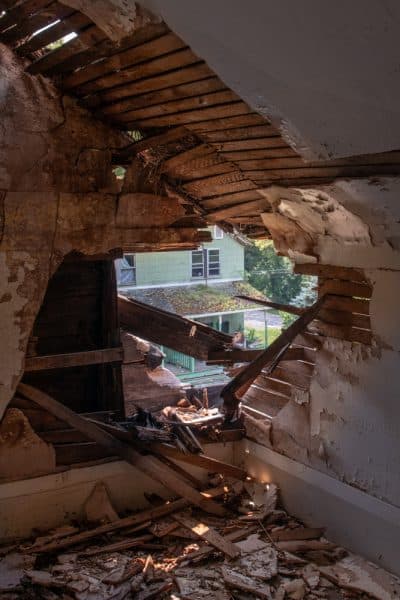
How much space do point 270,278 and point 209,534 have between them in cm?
1323

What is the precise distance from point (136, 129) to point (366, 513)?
352cm

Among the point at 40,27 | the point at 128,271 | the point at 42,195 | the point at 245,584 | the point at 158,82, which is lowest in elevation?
the point at 245,584

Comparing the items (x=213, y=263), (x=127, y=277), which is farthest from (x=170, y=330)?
(x=213, y=263)

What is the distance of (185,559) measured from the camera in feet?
15.3

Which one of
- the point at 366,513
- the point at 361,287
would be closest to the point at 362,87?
the point at 361,287

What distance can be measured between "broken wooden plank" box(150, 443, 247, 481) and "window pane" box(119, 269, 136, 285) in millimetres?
7666

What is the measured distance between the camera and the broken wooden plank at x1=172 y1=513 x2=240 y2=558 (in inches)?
186

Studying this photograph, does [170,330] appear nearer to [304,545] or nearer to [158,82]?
[304,545]

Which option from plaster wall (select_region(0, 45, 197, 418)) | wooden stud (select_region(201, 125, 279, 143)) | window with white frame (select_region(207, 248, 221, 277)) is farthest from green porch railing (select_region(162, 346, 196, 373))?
wooden stud (select_region(201, 125, 279, 143))

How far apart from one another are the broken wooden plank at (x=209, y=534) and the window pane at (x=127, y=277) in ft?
26.6

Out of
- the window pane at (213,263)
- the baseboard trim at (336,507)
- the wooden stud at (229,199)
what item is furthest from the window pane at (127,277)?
the baseboard trim at (336,507)

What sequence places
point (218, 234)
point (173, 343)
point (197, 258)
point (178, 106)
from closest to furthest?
point (178, 106), point (173, 343), point (218, 234), point (197, 258)

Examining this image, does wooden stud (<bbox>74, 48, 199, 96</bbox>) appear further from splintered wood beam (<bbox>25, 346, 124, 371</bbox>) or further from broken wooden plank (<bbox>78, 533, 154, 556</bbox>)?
broken wooden plank (<bbox>78, 533, 154, 556</bbox>)

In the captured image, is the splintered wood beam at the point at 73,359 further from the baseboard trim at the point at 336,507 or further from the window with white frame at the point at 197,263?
the window with white frame at the point at 197,263
